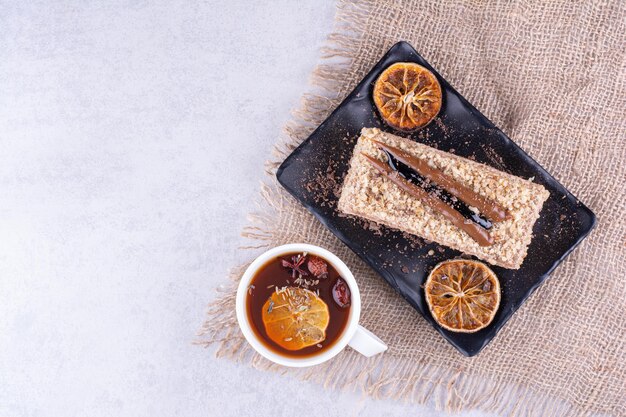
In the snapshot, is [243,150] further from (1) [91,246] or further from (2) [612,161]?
(2) [612,161]

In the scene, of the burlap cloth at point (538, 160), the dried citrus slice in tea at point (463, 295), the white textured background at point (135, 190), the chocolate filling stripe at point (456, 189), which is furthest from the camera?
the white textured background at point (135, 190)

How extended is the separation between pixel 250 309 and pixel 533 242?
122cm

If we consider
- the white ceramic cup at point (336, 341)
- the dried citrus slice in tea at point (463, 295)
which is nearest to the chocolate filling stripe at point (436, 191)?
the dried citrus slice in tea at point (463, 295)

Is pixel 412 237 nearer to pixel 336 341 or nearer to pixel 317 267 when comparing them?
pixel 317 267

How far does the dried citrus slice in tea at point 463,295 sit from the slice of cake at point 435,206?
0.11m

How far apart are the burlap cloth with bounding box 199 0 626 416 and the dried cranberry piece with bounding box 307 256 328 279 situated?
0.83 ft

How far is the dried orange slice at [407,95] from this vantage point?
2.50 m

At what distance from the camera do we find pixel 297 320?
7.99ft

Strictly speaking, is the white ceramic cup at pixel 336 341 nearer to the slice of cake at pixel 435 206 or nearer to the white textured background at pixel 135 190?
the slice of cake at pixel 435 206

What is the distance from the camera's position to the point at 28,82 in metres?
2.83

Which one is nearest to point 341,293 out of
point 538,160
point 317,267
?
point 317,267

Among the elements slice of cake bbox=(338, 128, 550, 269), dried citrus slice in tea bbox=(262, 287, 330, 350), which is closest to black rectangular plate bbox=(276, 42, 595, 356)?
slice of cake bbox=(338, 128, 550, 269)

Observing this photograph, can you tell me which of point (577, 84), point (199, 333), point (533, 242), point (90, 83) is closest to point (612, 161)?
point (577, 84)

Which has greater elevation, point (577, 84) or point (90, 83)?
point (577, 84)
